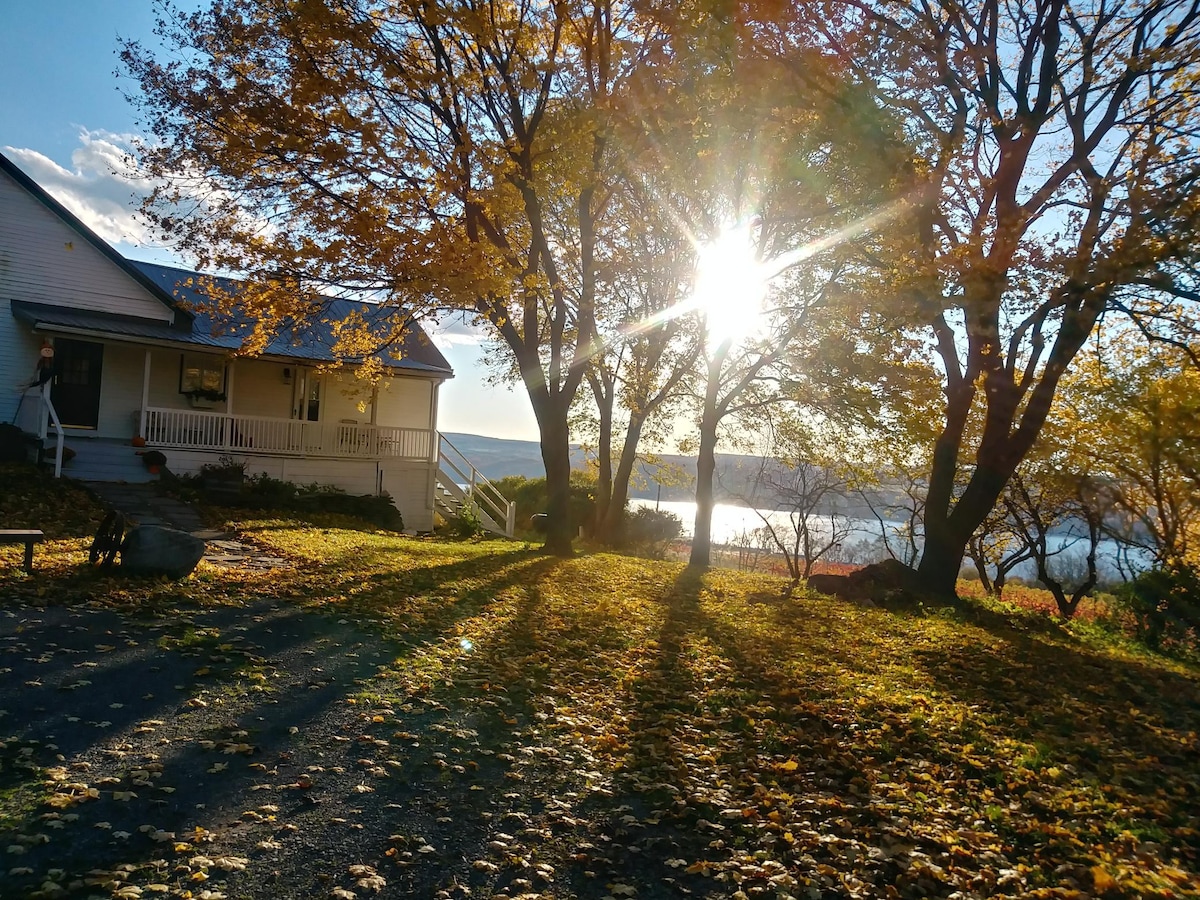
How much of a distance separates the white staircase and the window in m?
6.31

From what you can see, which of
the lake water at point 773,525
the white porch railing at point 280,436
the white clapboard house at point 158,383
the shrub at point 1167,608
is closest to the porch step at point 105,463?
the white clapboard house at point 158,383

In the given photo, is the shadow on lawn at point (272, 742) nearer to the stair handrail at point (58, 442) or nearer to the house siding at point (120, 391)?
the stair handrail at point (58, 442)

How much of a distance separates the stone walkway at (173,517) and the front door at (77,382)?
360 cm

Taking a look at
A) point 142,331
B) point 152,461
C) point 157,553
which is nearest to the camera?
point 157,553

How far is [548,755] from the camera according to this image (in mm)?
5543

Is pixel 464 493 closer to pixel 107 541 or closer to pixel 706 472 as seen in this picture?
pixel 706 472

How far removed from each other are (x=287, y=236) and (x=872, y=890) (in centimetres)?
1368

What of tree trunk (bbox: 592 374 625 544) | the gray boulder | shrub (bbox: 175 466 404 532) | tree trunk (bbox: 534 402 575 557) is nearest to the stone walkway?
shrub (bbox: 175 466 404 532)

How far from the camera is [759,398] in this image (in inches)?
846

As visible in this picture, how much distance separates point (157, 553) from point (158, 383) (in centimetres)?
1316

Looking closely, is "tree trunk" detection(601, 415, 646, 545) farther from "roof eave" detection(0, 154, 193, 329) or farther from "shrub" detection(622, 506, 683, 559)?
"roof eave" detection(0, 154, 193, 329)

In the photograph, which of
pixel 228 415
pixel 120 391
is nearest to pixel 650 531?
pixel 228 415

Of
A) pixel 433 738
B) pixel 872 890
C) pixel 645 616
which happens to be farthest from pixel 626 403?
pixel 872 890

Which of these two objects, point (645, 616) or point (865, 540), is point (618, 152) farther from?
point (865, 540)
